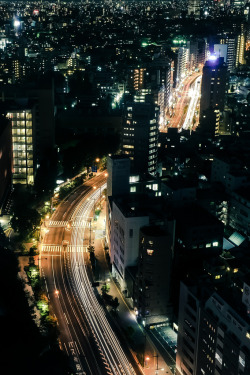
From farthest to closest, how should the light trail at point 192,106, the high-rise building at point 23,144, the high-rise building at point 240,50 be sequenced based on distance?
the high-rise building at point 240,50 < the light trail at point 192,106 < the high-rise building at point 23,144

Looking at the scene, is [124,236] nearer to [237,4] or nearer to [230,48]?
[230,48]

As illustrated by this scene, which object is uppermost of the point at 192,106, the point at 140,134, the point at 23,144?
the point at 140,134

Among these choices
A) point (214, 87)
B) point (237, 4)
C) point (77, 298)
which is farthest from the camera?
point (237, 4)

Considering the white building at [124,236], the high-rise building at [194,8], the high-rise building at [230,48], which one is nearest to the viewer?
the white building at [124,236]

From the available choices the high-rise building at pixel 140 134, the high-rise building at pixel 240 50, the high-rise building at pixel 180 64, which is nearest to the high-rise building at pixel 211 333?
the high-rise building at pixel 140 134

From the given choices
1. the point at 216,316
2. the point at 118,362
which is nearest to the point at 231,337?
the point at 216,316

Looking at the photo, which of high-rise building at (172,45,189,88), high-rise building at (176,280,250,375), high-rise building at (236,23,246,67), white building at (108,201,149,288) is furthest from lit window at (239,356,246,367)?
high-rise building at (236,23,246,67)

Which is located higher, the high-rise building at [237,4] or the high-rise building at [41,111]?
the high-rise building at [237,4]

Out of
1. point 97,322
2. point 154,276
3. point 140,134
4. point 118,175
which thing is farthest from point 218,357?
point 140,134

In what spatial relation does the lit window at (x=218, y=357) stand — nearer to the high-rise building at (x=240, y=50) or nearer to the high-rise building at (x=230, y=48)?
the high-rise building at (x=230, y=48)
